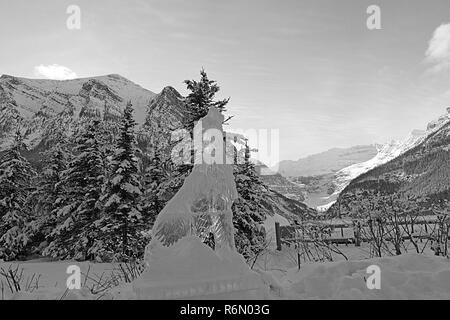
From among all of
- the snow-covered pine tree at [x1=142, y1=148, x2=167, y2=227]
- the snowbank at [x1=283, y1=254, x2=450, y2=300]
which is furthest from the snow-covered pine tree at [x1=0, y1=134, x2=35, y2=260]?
the snowbank at [x1=283, y1=254, x2=450, y2=300]

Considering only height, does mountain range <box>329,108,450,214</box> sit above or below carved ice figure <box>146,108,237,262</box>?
above

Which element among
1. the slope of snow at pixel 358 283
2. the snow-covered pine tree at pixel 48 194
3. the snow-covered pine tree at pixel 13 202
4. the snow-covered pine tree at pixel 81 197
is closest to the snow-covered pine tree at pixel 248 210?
the slope of snow at pixel 358 283

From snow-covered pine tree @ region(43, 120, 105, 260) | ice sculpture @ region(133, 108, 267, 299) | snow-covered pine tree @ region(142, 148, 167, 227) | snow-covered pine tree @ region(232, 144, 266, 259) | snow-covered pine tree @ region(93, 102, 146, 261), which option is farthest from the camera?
snow-covered pine tree @ region(142, 148, 167, 227)

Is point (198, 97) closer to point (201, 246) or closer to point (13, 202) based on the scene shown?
point (201, 246)

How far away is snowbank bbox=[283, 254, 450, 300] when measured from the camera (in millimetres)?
4434

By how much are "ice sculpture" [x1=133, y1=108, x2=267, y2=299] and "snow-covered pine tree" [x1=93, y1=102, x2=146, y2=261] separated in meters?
13.8

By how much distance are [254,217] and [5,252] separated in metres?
16.7

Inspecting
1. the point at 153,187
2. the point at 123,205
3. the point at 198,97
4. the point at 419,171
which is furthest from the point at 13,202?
the point at 419,171

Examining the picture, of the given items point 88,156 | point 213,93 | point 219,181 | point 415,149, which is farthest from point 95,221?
point 415,149

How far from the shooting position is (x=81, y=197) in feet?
67.6

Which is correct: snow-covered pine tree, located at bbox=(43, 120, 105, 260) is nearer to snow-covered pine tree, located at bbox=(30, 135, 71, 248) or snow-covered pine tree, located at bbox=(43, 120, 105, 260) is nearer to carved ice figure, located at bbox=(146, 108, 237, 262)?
snow-covered pine tree, located at bbox=(30, 135, 71, 248)

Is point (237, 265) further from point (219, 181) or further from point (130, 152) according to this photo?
point (130, 152)

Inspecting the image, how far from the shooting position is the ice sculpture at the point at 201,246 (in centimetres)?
465
